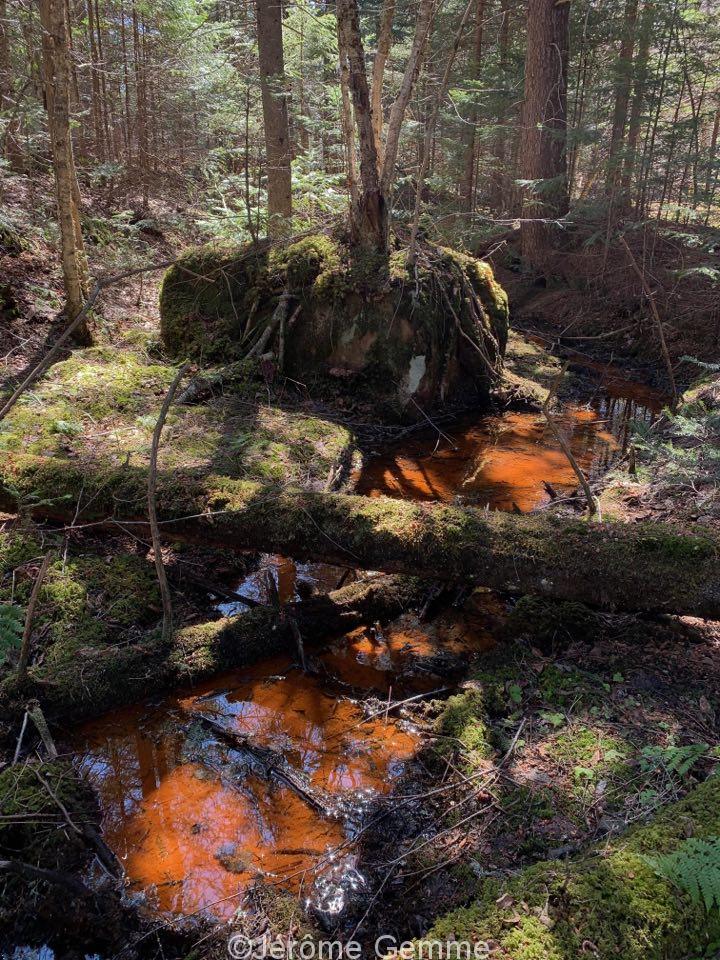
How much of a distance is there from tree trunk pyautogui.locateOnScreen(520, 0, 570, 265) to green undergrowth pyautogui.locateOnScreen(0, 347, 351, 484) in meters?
8.56

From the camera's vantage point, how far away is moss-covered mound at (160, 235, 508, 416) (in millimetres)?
8328

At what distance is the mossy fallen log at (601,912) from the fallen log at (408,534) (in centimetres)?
170

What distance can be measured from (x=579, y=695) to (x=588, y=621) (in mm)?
690

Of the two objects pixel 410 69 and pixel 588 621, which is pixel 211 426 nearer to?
pixel 588 621

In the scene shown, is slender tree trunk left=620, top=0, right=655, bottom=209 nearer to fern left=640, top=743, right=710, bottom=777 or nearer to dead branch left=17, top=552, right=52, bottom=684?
fern left=640, top=743, right=710, bottom=777

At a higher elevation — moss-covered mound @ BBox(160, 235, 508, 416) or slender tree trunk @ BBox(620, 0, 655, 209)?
slender tree trunk @ BBox(620, 0, 655, 209)

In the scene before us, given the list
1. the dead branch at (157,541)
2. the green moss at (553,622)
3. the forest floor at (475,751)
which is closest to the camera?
the forest floor at (475,751)

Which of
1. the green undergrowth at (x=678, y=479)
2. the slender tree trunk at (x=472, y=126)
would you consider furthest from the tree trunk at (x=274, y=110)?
the green undergrowth at (x=678, y=479)

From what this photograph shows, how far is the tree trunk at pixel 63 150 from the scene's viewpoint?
680cm

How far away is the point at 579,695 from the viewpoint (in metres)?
3.63

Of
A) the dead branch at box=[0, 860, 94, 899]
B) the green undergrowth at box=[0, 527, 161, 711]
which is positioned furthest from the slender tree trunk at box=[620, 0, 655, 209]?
the dead branch at box=[0, 860, 94, 899]

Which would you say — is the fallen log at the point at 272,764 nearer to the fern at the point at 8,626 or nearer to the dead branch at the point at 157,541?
the dead branch at the point at 157,541

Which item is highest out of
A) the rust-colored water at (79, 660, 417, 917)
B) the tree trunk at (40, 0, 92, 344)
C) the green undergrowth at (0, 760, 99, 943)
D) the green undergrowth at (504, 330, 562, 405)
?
the tree trunk at (40, 0, 92, 344)

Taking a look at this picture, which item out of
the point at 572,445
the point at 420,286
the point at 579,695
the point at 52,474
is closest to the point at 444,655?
the point at 579,695
